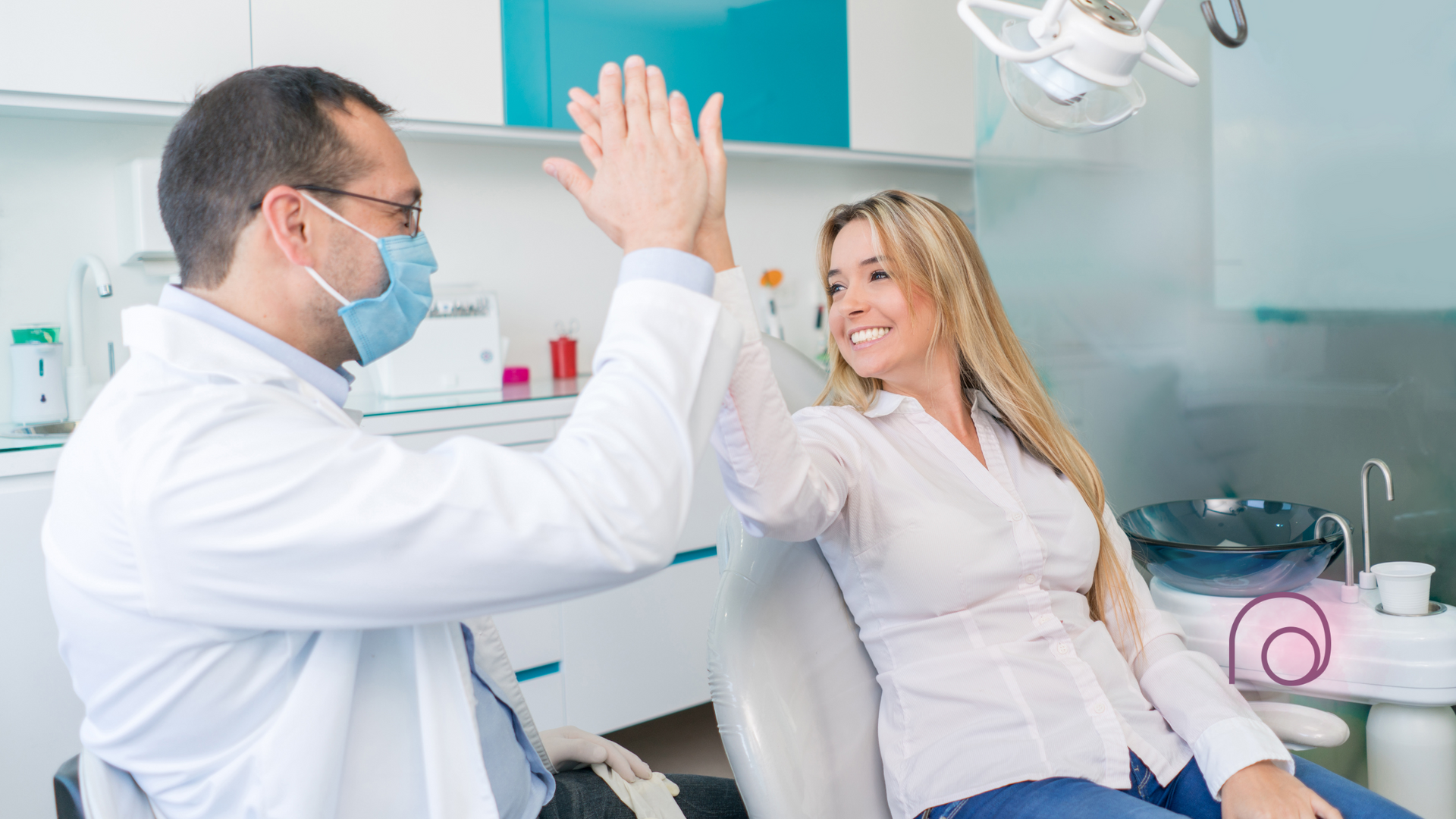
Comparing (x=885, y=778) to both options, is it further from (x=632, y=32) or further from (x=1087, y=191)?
(x=632, y=32)

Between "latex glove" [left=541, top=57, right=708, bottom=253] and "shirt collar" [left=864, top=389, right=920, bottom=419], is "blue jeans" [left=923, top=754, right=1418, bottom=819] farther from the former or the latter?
"latex glove" [left=541, top=57, right=708, bottom=253]

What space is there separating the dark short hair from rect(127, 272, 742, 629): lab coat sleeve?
22 centimetres

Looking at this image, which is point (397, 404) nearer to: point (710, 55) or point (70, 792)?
point (710, 55)

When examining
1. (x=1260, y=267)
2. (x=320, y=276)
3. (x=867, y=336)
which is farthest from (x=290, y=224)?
(x=1260, y=267)

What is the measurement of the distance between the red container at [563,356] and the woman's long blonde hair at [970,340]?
140cm

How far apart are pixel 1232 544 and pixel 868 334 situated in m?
0.64

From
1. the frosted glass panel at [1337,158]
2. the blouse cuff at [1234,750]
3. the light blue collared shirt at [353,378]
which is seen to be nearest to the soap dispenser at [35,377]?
the light blue collared shirt at [353,378]

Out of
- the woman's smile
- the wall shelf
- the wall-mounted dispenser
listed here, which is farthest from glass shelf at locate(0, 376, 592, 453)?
the woman's smile

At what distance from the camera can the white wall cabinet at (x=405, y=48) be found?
7.16 feet

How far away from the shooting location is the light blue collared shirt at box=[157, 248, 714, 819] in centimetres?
83

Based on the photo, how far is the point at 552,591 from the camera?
2.47 ft

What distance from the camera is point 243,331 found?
0.91m

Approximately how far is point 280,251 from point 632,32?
193 cm

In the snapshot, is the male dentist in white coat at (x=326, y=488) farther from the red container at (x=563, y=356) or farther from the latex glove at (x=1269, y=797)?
the red container at (x=563, y=356)
